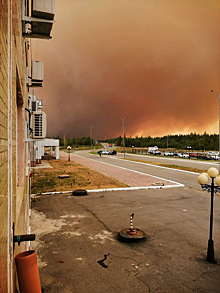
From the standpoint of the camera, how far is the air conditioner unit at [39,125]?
5348mm

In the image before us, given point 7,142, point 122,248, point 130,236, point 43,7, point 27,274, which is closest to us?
point 7,142

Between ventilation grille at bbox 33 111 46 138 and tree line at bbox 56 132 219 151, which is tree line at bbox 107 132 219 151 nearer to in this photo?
tree line at bbox 56 132 219 151

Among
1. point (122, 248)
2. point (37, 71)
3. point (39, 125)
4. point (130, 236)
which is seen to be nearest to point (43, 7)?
point (39, 125)

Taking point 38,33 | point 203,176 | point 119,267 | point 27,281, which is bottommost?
point 119,267

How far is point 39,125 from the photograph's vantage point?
538cm

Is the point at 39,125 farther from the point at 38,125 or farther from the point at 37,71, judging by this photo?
the point at 37,71

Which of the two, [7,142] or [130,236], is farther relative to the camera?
[130,236]

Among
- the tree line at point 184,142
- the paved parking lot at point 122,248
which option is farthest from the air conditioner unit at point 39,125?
the tree line at point 184,142

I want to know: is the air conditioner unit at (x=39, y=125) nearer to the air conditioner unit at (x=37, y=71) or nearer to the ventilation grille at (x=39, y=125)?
the ventilation grille at (x=39, y=125)

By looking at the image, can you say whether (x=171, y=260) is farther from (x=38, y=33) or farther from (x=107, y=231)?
(x=38, y=33)

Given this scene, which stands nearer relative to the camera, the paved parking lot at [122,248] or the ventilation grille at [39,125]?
the ventilation grille at [39,125]

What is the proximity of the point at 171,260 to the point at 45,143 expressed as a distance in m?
35.9

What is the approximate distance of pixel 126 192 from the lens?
1631 centimetres

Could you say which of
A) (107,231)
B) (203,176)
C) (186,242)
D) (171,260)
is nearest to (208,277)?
(171,260)
